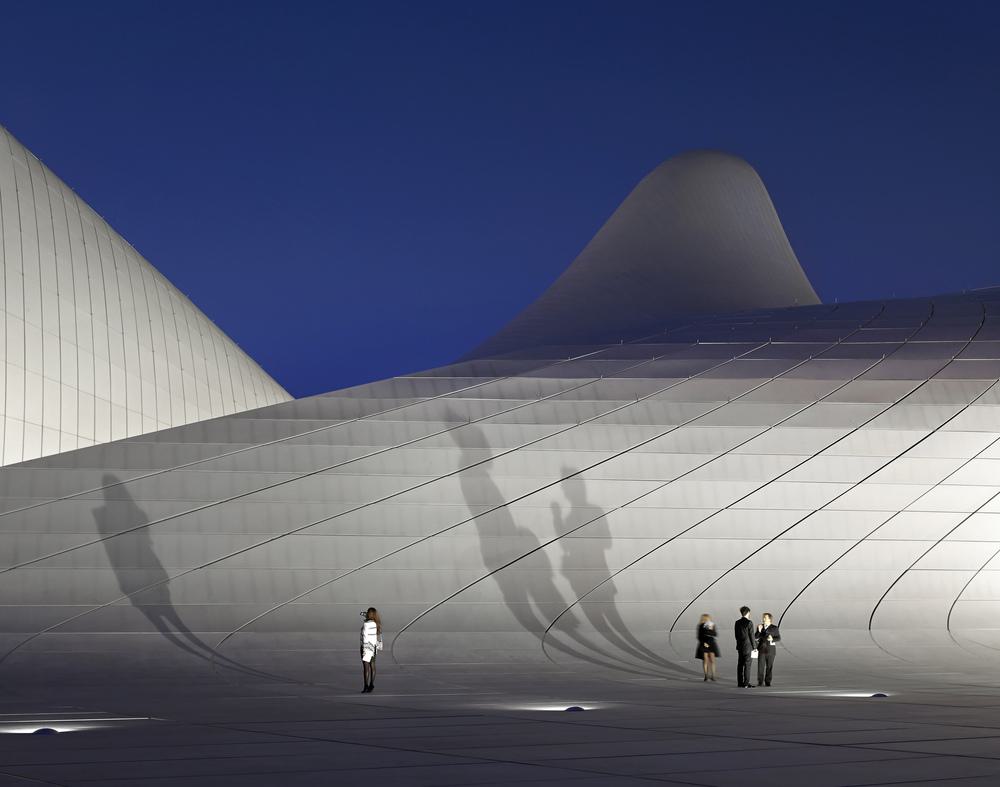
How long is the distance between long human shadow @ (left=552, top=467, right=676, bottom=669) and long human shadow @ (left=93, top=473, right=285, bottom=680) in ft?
29.3

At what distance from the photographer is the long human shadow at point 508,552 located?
2667 cm

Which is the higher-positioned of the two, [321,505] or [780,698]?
[321,505]

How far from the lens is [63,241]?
3147 cm

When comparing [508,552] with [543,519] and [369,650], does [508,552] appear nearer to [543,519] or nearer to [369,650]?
[543,519]

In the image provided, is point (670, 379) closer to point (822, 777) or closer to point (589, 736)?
point (589, 736)

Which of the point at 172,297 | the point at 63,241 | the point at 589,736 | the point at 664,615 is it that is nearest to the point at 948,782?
the point at 589,736

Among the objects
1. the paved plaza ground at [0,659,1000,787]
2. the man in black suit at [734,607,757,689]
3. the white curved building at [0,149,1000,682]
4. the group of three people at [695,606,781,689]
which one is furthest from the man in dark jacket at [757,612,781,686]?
the white curved building at [0,149,1000,682]

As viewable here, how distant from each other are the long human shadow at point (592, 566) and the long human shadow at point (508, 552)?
1.84ft

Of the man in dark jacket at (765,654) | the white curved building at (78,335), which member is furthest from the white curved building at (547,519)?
the man in dark jacket at (765,654)

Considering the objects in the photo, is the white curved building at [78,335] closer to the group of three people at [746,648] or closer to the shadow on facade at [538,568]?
the shadow on facade at [538,568]

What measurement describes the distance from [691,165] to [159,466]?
39.1 metres

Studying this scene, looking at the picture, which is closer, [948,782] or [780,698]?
[948,782]

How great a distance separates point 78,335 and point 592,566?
1507 cm

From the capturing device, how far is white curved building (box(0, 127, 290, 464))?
2750 centimetres
